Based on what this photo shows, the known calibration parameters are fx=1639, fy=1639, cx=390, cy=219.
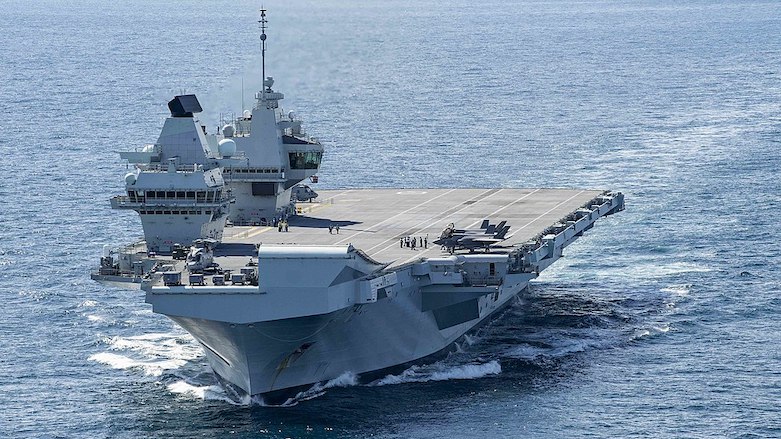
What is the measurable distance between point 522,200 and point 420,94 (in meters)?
63.6

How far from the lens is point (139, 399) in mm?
50406

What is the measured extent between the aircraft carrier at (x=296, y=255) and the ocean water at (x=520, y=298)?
Result: 4.81ft

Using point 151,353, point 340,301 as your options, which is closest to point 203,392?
point 151,353

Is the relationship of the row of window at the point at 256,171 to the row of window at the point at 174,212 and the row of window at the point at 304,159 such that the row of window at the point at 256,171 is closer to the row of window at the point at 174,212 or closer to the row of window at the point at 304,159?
the row of window at the point at 304,159

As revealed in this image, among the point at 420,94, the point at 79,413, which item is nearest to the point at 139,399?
the point at 79,413

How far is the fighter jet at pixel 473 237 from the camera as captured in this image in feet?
177

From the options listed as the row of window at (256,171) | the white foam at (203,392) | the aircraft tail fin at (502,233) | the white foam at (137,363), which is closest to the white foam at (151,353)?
the white foam at (137,363)

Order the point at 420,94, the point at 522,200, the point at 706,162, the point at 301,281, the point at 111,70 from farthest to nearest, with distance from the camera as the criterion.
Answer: the point at 111,70 → the point at 420,94 → the point at 706,162 → the point at 522,200 → the point at 301,281

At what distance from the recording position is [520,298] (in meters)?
64.7

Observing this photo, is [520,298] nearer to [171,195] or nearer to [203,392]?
[171,195]

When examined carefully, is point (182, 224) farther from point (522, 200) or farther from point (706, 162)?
point (706, 162)

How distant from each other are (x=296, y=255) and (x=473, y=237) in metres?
8.96

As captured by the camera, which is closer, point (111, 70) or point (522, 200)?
point (522, 200)

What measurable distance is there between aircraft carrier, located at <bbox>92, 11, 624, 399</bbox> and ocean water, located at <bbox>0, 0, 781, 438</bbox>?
1.47 metres
